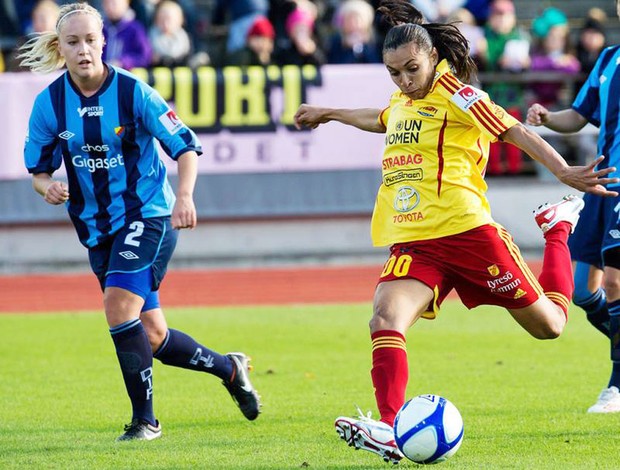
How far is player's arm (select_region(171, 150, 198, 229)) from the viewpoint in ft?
19.5

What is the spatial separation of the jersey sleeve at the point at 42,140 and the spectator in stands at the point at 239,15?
387 inches

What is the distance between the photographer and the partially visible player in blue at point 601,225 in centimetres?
693

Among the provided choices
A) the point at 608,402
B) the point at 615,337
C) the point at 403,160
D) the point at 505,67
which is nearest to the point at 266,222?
the point at 505,67

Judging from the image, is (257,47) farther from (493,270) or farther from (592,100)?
(493,270)

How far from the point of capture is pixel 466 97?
570 centimetres

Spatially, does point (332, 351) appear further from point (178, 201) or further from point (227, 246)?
point (227, 246)

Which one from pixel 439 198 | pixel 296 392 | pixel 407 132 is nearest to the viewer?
pixel 439 198

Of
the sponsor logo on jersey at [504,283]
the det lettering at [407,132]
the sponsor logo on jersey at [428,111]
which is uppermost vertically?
the sponsor logo on jersey at [428,111]

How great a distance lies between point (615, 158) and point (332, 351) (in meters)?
3.39

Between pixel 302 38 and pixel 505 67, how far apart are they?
9.11 ft

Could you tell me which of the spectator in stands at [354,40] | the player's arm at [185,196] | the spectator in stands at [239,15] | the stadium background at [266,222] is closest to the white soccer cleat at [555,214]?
the player's arm at [185,196]

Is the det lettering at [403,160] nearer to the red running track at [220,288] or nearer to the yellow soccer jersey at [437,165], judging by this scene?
the yellow soccer jersey at [437,165]

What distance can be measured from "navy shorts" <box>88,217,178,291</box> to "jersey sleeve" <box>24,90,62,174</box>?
0.53 metres

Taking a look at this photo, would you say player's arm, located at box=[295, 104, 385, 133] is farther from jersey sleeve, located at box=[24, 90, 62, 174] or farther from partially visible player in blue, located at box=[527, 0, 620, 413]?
jersey sleeve, located at box=[24, 90, 62, 174]
